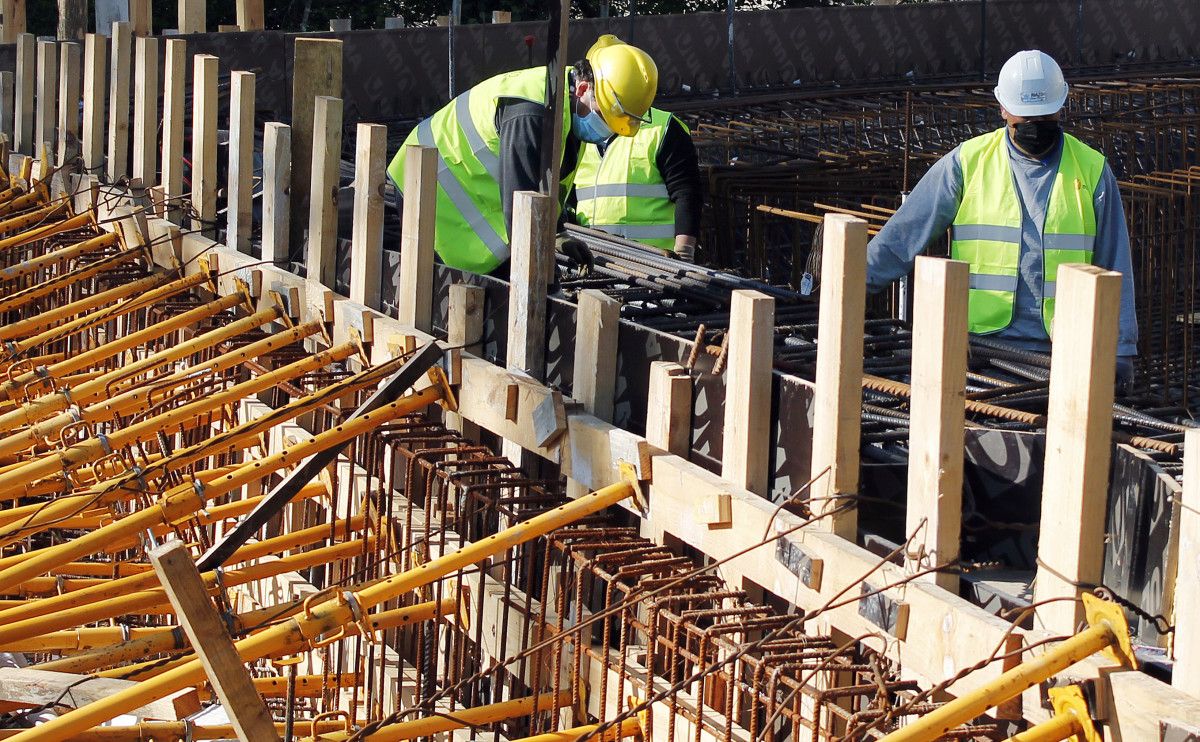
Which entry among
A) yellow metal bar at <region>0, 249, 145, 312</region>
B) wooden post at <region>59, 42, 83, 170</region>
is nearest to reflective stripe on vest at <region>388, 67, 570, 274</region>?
yellow metal bar at <region>0, 249, 145, 312</region>

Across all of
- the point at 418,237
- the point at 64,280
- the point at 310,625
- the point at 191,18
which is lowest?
the point at 310,625

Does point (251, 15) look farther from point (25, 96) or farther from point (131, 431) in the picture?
point (131, 431)

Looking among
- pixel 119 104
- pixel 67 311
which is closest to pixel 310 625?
pixel 67 311

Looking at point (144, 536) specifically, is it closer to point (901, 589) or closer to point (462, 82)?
point (901, 589)

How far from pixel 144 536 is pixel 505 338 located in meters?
1.71

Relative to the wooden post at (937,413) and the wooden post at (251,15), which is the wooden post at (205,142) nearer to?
the wooden post at (251,15)

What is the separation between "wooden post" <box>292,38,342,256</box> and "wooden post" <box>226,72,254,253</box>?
0.26 metres

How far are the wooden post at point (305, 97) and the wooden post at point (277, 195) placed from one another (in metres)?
0.09

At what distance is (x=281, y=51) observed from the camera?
45.0ft

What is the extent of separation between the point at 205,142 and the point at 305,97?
0.91 meters

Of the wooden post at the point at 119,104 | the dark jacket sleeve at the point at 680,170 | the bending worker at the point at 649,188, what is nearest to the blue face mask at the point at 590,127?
the bending worker at the point at 649,188

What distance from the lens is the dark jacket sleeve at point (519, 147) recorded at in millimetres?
7000

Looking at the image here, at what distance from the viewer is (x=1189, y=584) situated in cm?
351

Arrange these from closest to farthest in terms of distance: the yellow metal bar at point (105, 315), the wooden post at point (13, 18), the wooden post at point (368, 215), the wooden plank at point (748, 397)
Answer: the wooden plank at point (748, 397) → the wooden post at point (368, 215) → the yellow metal bar at point (105, 315) → the wooden post at point (13, 18)
